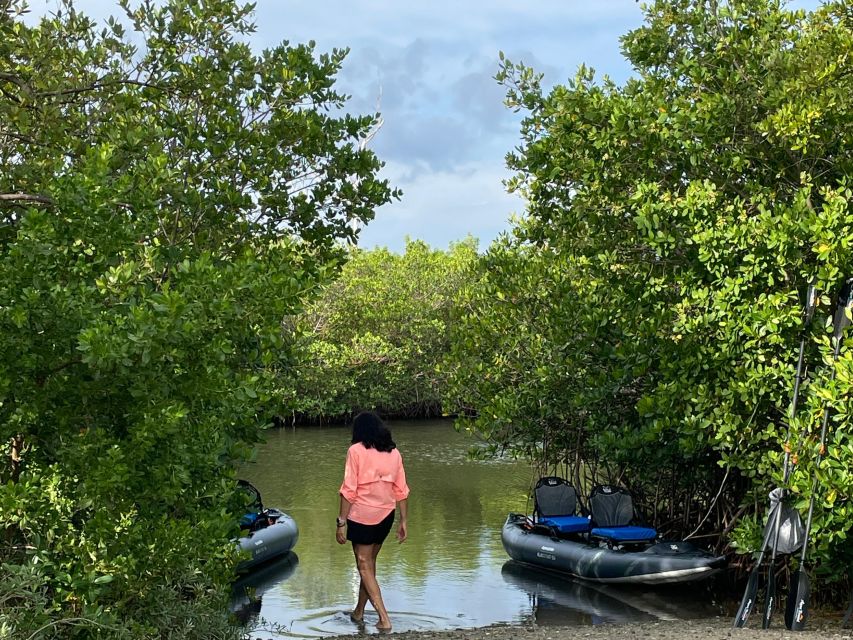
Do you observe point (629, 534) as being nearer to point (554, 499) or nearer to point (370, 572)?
point (554, 499)

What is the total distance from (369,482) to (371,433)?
1.36ft

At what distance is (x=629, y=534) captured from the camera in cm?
1205

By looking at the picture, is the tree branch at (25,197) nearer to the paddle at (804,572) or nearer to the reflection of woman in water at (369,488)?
the reflection of woman in water at (369,488)

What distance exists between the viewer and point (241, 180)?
881 cm

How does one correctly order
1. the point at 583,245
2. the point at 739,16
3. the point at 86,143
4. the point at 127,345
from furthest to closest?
the point at 583,245 < the point at 739,16 < the point at 86,143 < the point at 127,345

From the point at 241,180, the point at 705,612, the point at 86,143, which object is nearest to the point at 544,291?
the point at 705,612

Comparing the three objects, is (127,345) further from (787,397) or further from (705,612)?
(705,612)

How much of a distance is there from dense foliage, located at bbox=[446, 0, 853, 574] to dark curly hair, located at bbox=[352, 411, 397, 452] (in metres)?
2.68

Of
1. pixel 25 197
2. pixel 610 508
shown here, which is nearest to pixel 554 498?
pixel 610 508

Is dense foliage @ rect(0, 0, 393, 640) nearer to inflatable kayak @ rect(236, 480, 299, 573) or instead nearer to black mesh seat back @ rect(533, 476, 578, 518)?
inflatable kayak @ rect(236, 480, 299, 573)

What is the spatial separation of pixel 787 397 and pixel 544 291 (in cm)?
530

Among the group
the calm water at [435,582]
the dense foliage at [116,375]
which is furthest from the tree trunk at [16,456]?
the calm water at [435,582]

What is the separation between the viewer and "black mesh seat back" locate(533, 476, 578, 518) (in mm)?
13797

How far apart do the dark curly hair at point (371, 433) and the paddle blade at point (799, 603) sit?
3.50 m
